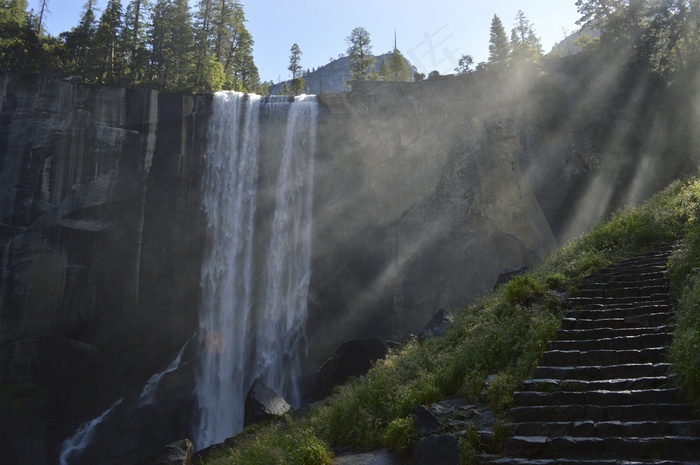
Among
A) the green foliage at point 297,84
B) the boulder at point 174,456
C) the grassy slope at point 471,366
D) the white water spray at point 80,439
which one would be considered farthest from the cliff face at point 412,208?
the green foliage at point 297,84

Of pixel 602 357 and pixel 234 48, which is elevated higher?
pixel 234 48

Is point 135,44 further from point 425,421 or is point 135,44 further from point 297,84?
point 425,421

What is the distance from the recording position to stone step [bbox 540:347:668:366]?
9156mm

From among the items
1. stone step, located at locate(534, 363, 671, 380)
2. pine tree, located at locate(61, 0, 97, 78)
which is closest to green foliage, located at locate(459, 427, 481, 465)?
stone step, located at locate(534, 363, 671, 380)

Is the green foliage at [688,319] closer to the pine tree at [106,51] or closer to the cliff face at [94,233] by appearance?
the cliff face at [94,233]

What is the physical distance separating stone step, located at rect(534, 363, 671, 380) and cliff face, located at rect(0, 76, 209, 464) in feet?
80.8

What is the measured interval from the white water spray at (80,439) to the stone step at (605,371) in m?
25.1

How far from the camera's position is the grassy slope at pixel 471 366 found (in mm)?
9172

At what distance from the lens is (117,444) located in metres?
26.6

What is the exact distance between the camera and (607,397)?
8219 millimetres

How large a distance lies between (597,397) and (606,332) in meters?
2.30

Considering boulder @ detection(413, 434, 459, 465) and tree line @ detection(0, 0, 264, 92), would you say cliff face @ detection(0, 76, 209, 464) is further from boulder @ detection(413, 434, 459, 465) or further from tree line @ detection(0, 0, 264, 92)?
boulder @ detection(413, 434, 459, 465)

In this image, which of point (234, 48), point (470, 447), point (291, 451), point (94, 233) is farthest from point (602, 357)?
point (234, 48)

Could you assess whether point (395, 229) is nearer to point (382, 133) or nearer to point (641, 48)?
point (382, 133)
